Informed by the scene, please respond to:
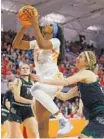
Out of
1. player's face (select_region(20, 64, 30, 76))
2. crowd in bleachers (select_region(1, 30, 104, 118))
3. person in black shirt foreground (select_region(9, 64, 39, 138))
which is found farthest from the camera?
crowd in bleachers (select_region(1, 30, 104, 118))

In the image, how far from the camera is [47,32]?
9.21ft

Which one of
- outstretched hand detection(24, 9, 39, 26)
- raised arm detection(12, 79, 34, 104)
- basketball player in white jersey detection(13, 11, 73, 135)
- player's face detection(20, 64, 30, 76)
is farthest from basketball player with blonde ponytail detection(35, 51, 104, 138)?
raised arm detection(12, 79, 34, 104)

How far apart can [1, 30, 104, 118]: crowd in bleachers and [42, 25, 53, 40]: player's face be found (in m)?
3.96

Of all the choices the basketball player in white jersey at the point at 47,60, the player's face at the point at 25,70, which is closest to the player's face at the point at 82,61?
the basketball player in white jersey at the point at 47,60

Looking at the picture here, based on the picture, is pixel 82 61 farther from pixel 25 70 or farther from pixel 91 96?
pixel 25 70

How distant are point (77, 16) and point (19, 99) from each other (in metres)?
11.8

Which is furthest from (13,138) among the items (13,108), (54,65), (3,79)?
(3,79)

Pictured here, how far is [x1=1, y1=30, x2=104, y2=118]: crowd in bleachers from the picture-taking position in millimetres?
8648

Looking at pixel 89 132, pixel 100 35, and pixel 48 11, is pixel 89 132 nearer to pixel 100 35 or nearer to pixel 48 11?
pixel 48 11

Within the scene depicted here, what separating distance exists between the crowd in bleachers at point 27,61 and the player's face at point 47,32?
3957 mm

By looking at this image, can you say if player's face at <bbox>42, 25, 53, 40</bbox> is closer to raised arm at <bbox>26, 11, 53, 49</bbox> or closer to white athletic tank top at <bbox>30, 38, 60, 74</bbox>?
white athletic tank top at <bbox>30, 38, 60, 74</bbox>

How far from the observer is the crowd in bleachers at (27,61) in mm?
8648

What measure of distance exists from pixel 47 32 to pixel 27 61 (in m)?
8.10

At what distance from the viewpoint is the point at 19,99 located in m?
3.62
